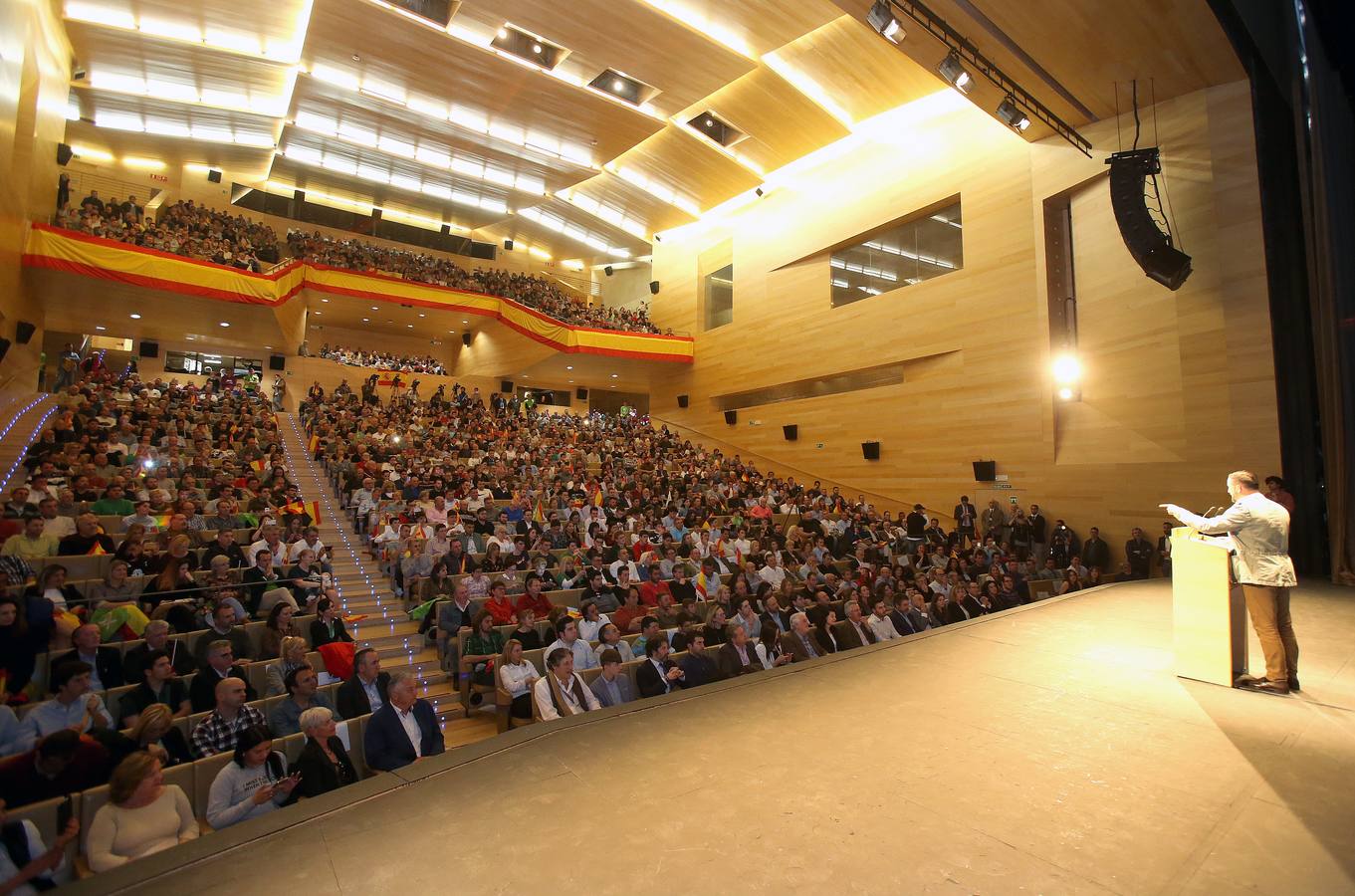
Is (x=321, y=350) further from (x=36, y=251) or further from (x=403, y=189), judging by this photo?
(x=36, y=251)

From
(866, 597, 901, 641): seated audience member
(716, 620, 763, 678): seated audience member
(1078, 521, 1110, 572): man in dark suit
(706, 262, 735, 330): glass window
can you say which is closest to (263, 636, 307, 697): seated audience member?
(716, 620, 763, 678): seated audience member

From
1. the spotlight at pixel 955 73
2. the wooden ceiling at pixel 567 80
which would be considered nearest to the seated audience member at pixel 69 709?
the wooden ceiling at pixel 567 80

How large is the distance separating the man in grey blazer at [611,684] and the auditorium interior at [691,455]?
4 cm

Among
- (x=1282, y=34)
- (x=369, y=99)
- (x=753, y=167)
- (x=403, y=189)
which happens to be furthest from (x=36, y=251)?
(x=1282, y=34)

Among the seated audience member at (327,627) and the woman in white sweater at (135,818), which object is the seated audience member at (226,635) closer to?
the seated audience member at (327,627)

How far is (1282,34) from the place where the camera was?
22.3ft

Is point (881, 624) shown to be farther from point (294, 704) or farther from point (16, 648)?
point (16, 648)

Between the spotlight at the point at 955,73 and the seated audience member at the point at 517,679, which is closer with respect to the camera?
the seated audience member at the point at 517,679

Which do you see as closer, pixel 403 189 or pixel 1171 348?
pixel 1171 348

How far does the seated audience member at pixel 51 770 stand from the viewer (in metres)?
2.26

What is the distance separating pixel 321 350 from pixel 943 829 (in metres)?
19.3

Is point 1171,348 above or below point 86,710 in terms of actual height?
above

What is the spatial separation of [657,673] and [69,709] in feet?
9.29

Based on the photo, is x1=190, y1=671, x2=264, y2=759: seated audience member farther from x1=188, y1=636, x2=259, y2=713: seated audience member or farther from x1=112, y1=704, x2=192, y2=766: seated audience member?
x1=188, y1=636, x2=259, y2=713: seated audience member
